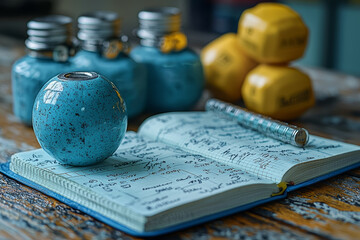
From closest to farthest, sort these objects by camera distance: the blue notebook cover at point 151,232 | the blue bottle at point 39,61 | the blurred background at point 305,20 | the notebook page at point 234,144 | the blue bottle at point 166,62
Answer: the blue notebook cover at point 151,232 → the notebook page at point 234,144 → the blue bottle at point 39,61 → the blue bottle at point 166,62 → the blurred background at point 305,20

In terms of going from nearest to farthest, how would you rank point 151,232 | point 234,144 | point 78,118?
point 151,232
point 78,118
point 234,144

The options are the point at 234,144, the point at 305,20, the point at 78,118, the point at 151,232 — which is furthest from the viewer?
the point at 305,20

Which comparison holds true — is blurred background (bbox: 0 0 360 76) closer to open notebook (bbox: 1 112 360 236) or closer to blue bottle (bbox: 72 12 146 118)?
blue bottle (bbox: 72 12 146 118)

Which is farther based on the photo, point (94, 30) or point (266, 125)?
point (94, 30)

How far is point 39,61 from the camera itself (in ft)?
3.09

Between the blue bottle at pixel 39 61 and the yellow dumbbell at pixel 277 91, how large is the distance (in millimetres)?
340

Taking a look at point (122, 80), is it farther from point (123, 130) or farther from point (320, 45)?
point (320, 45)

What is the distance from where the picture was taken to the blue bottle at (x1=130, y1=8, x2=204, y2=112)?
1.03 meters

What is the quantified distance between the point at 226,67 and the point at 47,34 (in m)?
0.36

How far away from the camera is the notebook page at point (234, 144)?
69 centimetres

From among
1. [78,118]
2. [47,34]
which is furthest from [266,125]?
[47,34]

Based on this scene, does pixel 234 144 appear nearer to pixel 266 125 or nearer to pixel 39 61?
pixel 266 125

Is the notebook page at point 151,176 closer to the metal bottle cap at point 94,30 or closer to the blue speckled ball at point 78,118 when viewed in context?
the blue speckled ball at point 78,118

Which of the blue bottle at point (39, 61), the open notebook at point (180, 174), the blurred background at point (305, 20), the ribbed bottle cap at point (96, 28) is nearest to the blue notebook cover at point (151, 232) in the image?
the open notebook at point (180, 174)
